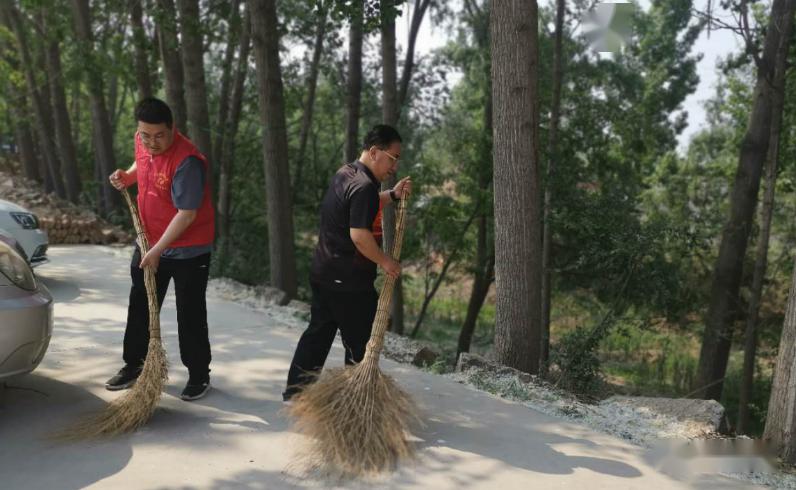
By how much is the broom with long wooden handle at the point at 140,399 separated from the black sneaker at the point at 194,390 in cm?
35

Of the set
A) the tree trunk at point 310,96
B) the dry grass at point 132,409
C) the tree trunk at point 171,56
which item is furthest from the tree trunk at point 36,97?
the dry grass at point 132,409

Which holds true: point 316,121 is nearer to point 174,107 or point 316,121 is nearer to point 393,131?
point 174,107

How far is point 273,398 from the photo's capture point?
453 cm

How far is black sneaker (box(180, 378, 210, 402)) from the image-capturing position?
4371 mm

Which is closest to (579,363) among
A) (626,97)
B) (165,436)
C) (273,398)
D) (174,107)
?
(273,398)

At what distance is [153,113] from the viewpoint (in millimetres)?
3939

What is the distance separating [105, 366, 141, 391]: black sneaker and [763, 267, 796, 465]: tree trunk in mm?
3983

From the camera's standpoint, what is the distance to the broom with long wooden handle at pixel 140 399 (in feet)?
12.4

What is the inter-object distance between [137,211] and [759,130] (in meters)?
9.66

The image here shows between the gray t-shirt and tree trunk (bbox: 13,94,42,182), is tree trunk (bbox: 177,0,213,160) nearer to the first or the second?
the gray t-shirt

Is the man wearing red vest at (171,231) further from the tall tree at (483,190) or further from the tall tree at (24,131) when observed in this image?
the tall tree at (24,131)

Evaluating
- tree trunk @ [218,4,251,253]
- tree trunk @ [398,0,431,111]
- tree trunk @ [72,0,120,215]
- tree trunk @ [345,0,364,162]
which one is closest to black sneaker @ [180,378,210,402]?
tree trunk @ [345,0,364,162]

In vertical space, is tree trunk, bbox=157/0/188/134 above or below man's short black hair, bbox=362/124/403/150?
above

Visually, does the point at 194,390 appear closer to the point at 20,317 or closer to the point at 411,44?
the point at 20,317
